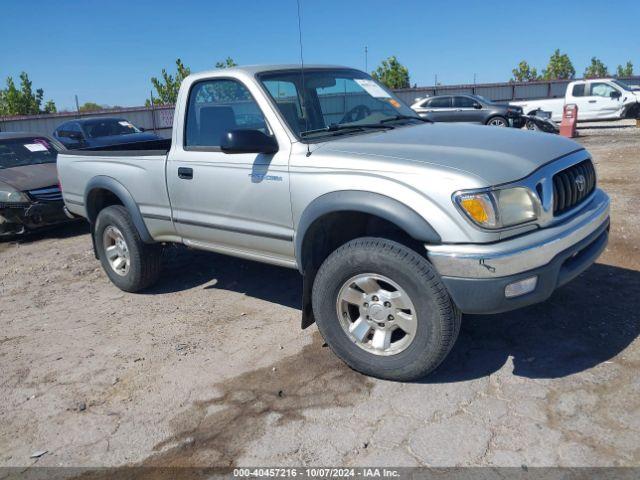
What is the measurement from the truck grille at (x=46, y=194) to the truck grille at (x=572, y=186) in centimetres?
688

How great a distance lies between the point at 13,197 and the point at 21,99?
30.9 meters

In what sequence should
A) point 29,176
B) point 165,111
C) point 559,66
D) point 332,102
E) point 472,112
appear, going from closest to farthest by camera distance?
1. point 332,102
2. point 29,176
3. point 472,112
4. point 165,111
5. point 559,66

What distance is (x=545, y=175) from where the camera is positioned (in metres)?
3.14

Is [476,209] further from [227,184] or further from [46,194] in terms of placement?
[46,194]

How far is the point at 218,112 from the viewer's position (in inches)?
172

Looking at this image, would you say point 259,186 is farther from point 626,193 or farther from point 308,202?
point 626,193

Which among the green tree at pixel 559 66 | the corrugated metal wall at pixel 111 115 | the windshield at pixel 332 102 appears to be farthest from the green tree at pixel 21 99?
the green tree at pixel 559 66

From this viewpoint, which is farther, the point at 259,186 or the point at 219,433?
the point at 259,186

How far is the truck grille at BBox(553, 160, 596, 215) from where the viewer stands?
3238 millimetres

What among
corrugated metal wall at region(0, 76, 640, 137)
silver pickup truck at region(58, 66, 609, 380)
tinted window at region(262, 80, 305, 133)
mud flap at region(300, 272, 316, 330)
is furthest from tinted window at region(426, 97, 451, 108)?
mud flap at region(300, 272, 316, 330)

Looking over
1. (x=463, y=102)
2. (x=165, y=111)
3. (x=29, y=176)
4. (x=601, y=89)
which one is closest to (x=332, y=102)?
(x=29, y=176)

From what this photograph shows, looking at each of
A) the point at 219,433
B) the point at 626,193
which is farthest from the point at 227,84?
the point at 626,193

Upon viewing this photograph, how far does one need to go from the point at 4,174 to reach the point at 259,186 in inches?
231

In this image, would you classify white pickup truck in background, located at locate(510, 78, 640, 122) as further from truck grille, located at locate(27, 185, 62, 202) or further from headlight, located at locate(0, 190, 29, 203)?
headlight, located at locate(0, 190, 29, 203)
